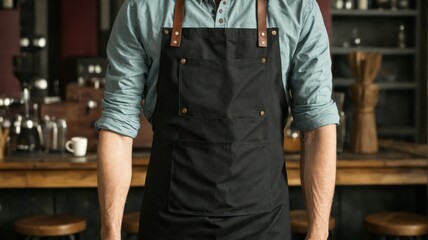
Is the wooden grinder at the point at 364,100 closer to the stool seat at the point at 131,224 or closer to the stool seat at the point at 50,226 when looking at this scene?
the stool seat at the point at 131,224

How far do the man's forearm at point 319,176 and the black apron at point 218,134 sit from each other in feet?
0.27

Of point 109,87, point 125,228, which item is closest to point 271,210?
point 109,87

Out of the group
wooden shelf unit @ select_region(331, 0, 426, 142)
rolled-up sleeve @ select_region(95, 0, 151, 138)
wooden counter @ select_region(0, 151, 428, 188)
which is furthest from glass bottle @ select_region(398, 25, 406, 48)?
rolled-up sleeve @ select_region(95, 0, 151, 138)

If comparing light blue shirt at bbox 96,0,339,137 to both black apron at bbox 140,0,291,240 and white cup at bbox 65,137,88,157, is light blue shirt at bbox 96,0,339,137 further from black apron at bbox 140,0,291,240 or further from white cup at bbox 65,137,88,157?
white cup at bbox 65,137,88,157

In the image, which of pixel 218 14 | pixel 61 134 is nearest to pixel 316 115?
pixel 218 14

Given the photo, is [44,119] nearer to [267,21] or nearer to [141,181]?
[141,181]

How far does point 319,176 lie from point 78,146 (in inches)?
89.5

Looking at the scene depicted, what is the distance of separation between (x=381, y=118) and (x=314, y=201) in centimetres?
612

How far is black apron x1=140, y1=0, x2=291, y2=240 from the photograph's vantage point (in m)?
1.97

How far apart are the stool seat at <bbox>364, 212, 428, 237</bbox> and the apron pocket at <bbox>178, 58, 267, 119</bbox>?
6.51 ft

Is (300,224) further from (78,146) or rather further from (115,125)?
(115,125)

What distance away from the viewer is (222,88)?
1986 mm

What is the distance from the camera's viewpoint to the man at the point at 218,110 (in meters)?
1.97

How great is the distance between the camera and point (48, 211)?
13.5 feet
